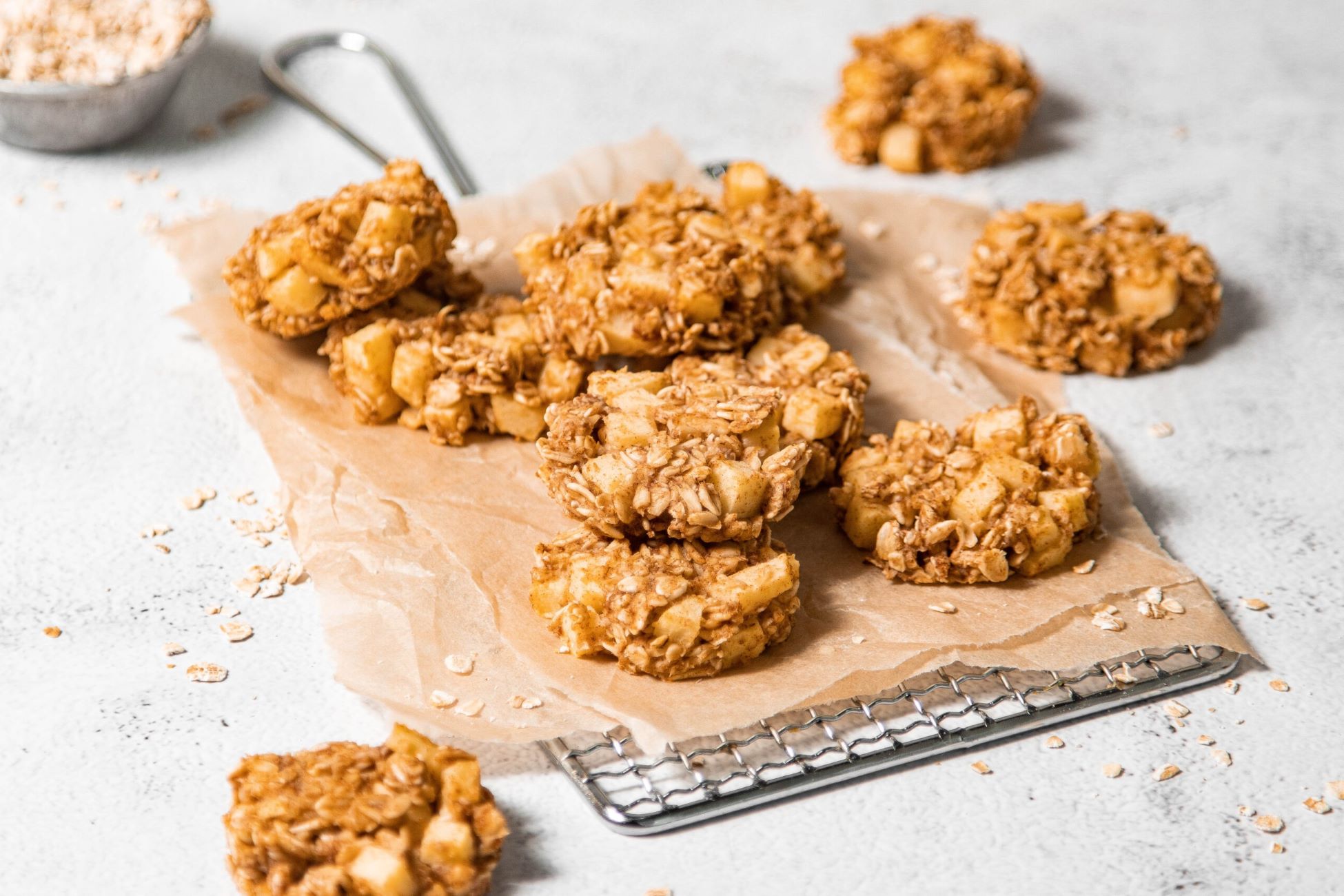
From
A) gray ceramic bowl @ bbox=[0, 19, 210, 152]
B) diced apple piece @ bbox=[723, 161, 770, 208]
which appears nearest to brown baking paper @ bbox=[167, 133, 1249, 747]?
diced apple piece @ bbox=[723, 161, 770, 208]

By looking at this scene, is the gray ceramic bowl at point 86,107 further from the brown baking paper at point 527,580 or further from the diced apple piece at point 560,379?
the diced apple piece at point 560,379

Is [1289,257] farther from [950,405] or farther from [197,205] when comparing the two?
[197,205]

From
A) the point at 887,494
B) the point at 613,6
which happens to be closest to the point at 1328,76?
the point at 613,6

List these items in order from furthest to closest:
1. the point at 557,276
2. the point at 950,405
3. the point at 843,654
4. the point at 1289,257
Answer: the point at 1289,257, the point at 950,405, the point at 557,276, the point at 843,654

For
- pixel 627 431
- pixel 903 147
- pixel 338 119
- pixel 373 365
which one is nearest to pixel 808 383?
pixel 627 431

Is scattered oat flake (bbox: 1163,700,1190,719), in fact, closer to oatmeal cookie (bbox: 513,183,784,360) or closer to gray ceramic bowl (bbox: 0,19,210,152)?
oatmeal cookie (bbox: 513,183,784,360)

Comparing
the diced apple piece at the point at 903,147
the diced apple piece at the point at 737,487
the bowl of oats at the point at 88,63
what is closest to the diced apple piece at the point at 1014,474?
the diced apple piece at the point at 737,487

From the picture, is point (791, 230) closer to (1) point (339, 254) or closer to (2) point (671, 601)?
(1) point (339, 254)
